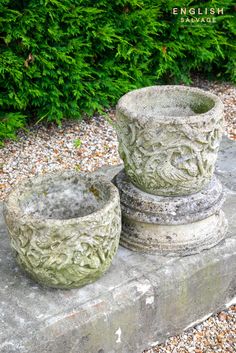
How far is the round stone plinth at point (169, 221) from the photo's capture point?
140 inches

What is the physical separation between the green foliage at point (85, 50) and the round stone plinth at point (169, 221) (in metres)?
2.28

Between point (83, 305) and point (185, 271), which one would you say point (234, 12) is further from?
point (83, 305)

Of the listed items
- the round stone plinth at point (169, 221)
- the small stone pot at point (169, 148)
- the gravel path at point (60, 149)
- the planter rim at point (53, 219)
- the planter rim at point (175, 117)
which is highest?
the planter rim at point (175, 117)

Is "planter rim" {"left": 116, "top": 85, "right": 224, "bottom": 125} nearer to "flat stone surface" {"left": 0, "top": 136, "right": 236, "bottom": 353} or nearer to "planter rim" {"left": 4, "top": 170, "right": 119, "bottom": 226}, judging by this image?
"planter rim" {"left": 4, "top": 170, "right": 119, "bottom": 226}

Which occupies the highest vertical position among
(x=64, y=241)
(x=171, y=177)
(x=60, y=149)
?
(x=171, y=177)

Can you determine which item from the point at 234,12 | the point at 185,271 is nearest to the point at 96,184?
the point at 185,271

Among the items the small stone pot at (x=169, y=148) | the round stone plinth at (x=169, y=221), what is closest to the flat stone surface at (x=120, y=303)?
the round stone plinth at (x=169, y=221)

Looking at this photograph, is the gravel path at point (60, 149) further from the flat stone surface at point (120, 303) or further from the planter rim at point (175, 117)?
the planter rim at point (175, 117)

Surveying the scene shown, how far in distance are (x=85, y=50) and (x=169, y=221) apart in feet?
9.14

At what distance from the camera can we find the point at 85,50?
581 cm

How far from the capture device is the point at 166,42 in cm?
645

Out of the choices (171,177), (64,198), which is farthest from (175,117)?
(64,198)

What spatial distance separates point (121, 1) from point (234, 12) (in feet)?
5.74

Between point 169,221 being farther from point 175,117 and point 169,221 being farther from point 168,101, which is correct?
point 168,101
